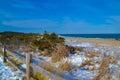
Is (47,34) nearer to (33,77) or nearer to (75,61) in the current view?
(75,61)

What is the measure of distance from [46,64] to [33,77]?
647 mm

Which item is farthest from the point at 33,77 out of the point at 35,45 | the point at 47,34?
the point at 47,34

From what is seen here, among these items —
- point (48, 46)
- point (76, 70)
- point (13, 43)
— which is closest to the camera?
point (76, 70)

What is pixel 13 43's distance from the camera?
69.5ft

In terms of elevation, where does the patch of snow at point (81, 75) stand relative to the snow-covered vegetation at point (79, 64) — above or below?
below

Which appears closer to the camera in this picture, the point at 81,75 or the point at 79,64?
the point at 81,75

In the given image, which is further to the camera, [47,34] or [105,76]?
[47,34]

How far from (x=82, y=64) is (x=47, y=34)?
9978mm

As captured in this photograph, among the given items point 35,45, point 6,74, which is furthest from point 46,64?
point 35,45

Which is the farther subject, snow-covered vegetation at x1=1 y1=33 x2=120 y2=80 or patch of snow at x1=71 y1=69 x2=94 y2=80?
patch of snow at x1=71 y1=69 x2=94 y2=80

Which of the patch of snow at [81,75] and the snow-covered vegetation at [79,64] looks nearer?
the snow-covered vegetation at [79,64]

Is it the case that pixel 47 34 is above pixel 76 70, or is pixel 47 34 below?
above

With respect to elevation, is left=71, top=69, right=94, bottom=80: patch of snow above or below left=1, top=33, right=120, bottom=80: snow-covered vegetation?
below

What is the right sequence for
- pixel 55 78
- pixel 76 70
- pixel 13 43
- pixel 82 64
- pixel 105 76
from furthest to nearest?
pixel 13 43, pixel 82 64, pixel 76 70, pixel 105 76, pixel 55 78
